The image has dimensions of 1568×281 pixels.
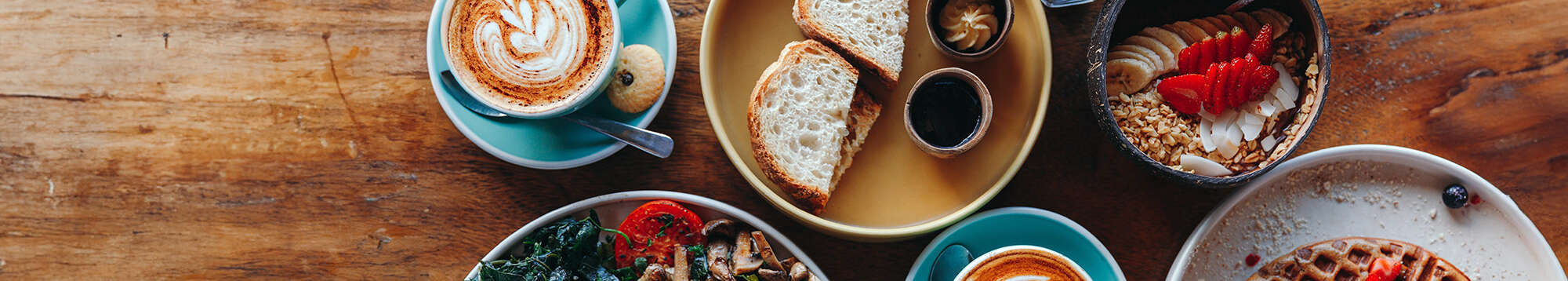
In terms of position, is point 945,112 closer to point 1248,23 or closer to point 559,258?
point 1248,23

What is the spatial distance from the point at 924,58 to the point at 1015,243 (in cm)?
57

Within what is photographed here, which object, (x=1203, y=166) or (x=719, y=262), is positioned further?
(x=719, y=262)

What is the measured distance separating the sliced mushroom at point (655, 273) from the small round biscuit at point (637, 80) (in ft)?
1.38

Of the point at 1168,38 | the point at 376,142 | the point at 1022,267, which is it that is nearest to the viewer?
the point at 1022,267

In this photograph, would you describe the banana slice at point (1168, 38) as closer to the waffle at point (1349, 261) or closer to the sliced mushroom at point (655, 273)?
the waffle at point (1349, 261)

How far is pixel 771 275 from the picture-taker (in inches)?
82.5

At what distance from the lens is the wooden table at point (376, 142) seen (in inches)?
89.2

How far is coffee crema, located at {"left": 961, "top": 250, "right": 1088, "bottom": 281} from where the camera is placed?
1.94m

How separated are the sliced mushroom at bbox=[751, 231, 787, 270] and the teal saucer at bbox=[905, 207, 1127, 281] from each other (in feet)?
1.22

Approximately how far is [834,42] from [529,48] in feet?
2.59

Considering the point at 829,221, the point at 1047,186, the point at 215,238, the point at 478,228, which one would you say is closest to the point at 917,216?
the point at 829,221

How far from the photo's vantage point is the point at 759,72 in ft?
7.28

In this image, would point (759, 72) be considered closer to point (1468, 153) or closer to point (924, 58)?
point (924, 58)

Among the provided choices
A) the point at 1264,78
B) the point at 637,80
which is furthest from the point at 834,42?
the point at 1264,78
